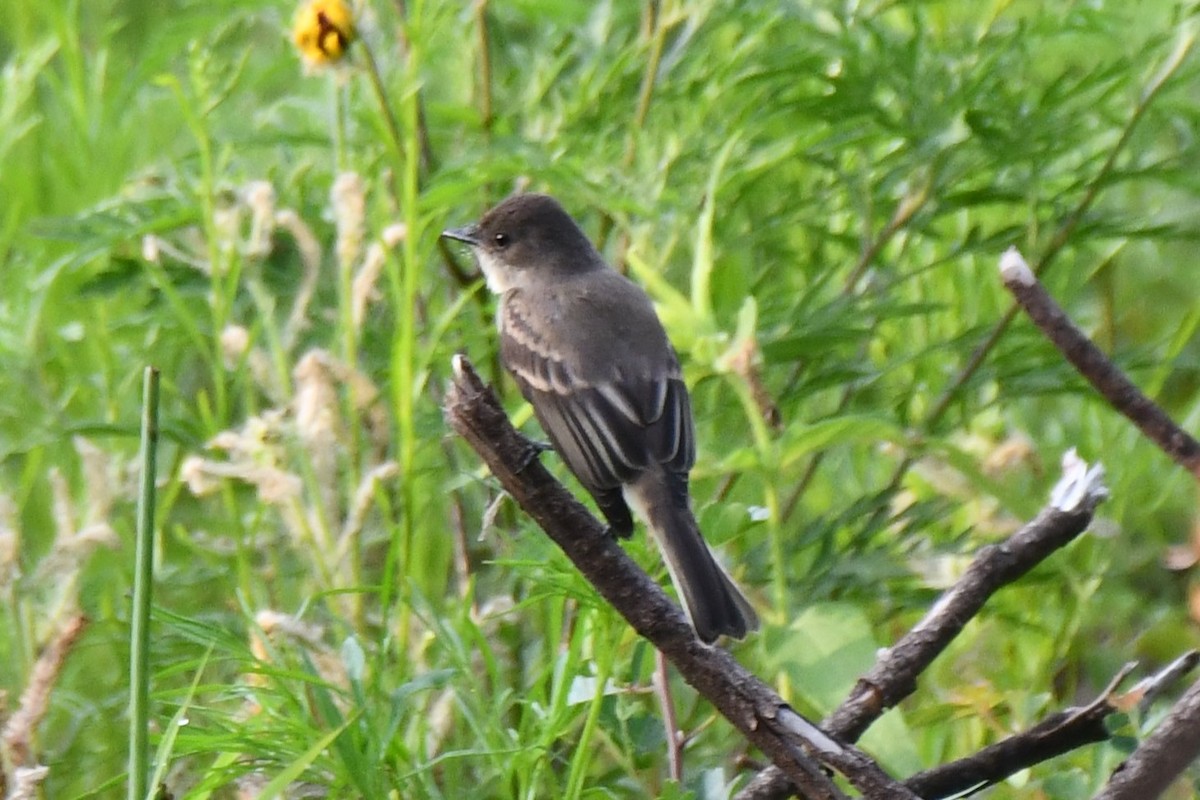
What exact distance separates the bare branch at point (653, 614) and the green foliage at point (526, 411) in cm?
21

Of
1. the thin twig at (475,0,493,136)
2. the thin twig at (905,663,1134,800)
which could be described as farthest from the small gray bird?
the thin twig at (905,663,1134,800)

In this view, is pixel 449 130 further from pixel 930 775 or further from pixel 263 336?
pixel 930 775

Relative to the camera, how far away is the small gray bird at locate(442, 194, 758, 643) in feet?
7.61

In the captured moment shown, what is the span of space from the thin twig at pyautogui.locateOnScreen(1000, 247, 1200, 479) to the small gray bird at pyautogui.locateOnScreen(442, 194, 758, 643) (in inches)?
21.5

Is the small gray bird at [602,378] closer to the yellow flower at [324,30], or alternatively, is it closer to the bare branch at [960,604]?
the bare branch at [960,604]

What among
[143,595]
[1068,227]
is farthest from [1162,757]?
[1068,227]

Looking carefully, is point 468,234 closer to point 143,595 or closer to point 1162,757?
point 143,595

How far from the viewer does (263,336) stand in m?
3.39

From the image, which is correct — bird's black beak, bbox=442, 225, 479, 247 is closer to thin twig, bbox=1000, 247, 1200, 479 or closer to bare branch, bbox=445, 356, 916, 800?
bare branch, bbox=445, 356, 916, 800

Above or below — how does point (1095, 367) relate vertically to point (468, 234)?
below

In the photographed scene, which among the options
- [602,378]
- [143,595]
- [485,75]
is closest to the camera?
[143,595]

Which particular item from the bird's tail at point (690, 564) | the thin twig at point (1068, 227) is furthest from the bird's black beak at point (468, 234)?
the thin twig at point (1068, 227)

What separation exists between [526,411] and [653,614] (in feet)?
2.91

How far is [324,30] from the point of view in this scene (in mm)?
2621
